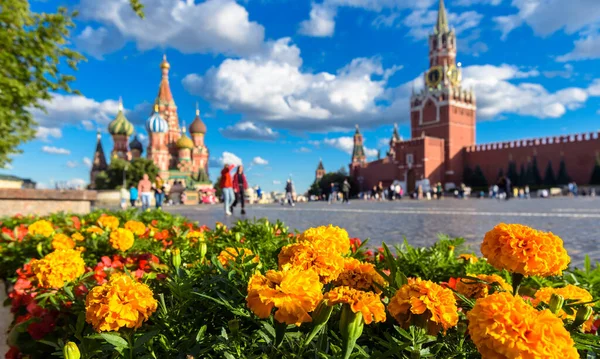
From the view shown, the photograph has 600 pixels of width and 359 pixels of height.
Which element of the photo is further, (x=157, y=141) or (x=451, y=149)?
(x=157, y=141)

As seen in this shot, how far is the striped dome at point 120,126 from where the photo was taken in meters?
52.7

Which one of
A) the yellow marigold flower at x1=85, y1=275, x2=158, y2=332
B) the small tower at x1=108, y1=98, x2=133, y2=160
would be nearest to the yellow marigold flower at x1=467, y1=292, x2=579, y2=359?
the yellow marigold flower at x1=85, y1=275, x2=158, y2=332

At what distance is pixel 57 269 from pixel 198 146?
Result: 55548mm

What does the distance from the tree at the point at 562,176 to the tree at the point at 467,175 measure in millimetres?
8815

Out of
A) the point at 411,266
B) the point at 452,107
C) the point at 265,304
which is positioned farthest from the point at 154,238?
the point at 452,107

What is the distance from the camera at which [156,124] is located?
52.0m

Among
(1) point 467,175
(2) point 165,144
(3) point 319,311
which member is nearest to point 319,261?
(3) point 319,311

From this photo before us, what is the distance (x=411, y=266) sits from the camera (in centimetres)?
197

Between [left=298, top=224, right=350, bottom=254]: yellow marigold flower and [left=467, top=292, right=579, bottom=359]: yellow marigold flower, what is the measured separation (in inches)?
21.9

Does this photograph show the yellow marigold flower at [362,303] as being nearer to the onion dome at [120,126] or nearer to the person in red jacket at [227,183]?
the person in red jacket at [227,183]

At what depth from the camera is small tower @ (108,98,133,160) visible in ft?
173

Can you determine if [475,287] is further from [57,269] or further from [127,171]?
[127,171]

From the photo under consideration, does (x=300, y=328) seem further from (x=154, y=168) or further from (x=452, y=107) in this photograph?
(x=452, y=107)

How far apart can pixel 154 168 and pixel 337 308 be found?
155 ft
